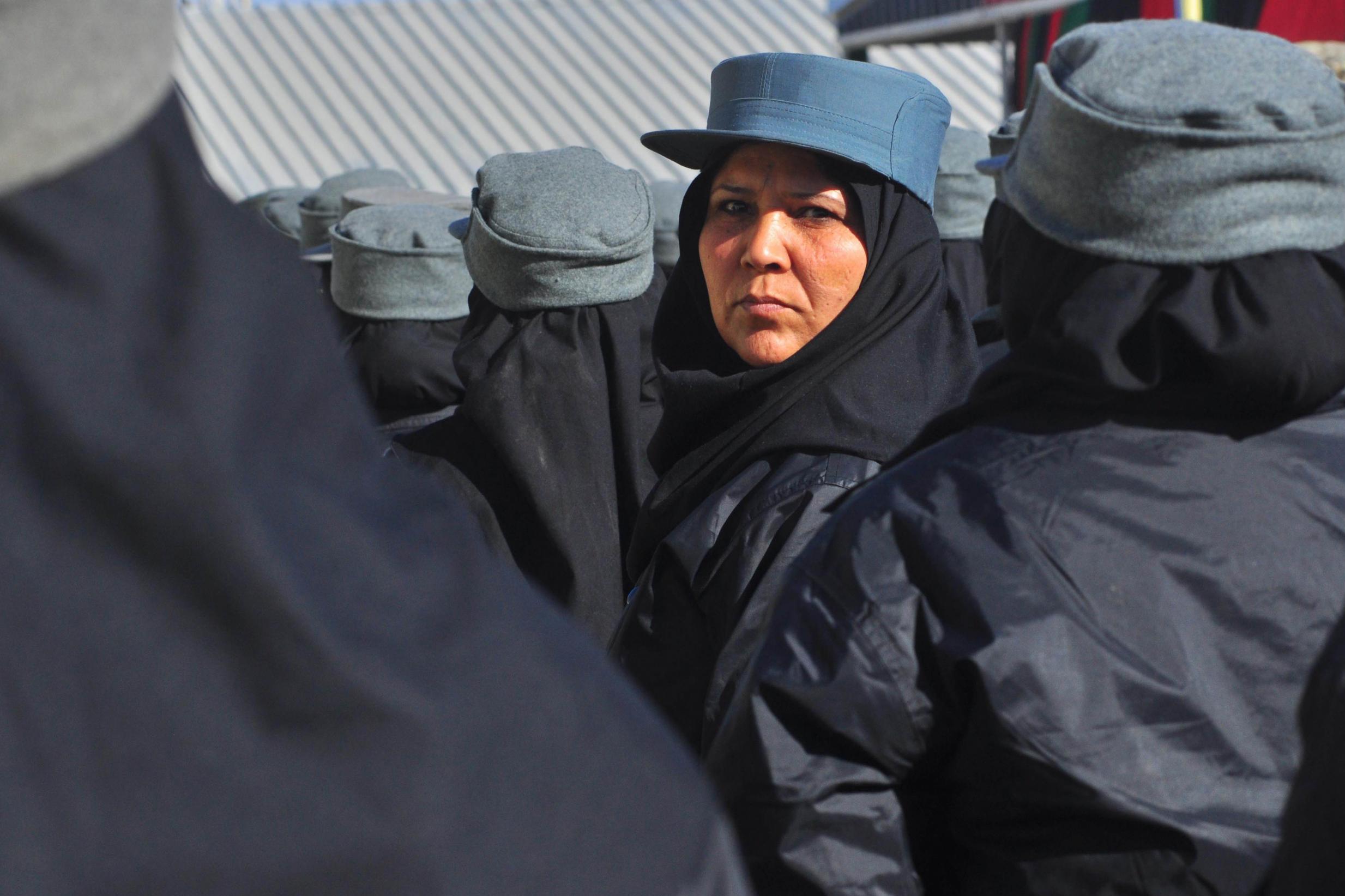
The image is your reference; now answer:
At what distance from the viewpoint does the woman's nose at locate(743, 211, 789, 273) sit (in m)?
2.63

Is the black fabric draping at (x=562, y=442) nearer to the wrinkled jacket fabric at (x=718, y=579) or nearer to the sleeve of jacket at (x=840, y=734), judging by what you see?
the wrinkled jacket fabric at (x=718, y=579)

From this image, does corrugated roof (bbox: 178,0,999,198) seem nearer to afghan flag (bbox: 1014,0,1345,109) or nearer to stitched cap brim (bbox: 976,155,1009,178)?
A: afghan flag (bbox: 1014,0,1345,109)

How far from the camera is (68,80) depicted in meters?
0.69

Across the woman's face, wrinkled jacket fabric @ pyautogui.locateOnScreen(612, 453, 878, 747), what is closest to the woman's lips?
the woman's face

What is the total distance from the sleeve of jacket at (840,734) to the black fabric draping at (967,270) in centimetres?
418

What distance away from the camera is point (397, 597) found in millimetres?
773

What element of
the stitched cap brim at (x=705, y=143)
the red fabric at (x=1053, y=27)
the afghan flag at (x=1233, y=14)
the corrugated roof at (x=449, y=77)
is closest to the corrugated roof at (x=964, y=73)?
the corrugated roof at (x=449, y=77)

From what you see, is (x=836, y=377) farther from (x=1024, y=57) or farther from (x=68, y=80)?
(x=1024, y=57)

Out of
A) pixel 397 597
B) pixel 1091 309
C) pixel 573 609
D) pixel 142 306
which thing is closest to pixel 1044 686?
pixel 1091 309

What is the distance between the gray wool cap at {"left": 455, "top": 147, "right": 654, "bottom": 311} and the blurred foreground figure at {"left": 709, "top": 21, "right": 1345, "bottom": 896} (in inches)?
87.1

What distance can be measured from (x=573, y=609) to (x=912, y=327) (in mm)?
1291

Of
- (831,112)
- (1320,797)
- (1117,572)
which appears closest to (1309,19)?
(831,112)

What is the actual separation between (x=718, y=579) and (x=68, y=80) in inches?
65.0

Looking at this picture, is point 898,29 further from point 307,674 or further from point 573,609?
point 307,674
